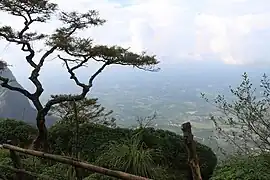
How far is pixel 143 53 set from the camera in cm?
671

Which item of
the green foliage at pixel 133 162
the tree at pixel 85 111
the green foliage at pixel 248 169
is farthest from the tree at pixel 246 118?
the tree at pixel 85 111

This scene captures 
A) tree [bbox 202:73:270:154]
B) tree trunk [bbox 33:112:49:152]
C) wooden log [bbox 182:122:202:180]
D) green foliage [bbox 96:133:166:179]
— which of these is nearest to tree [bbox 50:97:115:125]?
tree trunk [bbox 33:112:49:152]

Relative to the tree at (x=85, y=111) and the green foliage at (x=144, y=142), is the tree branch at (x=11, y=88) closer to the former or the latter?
the green foliage at (x=144, y=142)

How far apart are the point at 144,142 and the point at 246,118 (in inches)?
94.7

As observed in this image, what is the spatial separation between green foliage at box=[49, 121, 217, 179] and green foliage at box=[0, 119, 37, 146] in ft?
1.67

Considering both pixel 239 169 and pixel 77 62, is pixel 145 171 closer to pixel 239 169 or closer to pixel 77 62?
pixel 239 169

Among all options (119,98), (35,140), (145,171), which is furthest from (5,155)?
(119,98)

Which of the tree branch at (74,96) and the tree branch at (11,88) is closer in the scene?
the tree branch at (11,88)

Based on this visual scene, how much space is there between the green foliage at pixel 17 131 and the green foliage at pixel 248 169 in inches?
186

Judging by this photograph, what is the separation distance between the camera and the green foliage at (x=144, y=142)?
18.4 feet

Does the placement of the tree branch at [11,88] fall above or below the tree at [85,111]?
above

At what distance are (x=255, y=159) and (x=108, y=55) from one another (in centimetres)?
373

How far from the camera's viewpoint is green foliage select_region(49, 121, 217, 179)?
562 centimetres

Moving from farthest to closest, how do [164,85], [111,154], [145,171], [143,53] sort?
[164,85] → [143,53] → [111,154] → [145,171]
